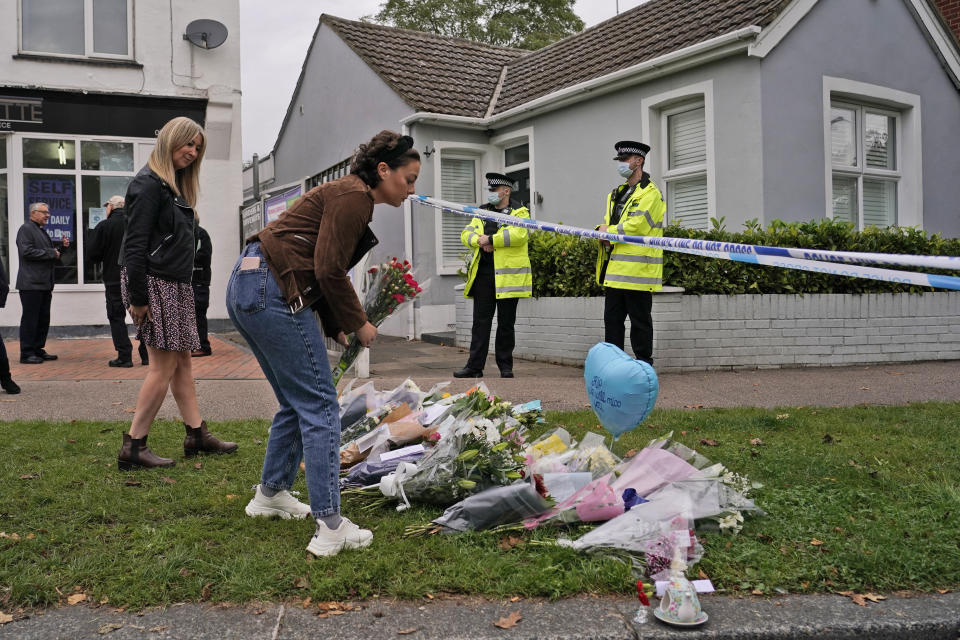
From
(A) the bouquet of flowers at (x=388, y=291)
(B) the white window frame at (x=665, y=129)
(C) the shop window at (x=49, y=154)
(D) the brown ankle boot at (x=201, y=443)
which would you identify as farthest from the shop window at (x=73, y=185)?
(A) the bouquet of flowers at (x=388, y=291)

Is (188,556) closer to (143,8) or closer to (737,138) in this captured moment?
(737,138)

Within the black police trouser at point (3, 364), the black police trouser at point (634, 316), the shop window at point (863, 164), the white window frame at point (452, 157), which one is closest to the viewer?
the black police trouser at point (3, 364)

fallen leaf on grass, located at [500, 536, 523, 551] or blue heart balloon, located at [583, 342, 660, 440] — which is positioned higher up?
blue heart balloon, located at [583, 342, 660, 440]

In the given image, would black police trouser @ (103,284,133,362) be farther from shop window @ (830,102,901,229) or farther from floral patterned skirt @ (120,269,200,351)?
shop window @ (830,102,901,229)

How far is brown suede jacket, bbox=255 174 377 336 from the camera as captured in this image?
3.19 meters

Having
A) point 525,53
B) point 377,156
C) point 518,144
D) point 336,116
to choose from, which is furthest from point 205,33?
point 377,156

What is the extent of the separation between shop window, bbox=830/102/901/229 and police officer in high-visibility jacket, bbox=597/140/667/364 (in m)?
4.17

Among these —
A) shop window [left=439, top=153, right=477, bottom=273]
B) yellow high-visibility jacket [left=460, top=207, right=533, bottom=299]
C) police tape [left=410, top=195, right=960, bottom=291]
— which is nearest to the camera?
police tape [left=410, top=195, right=960, bottom=291]

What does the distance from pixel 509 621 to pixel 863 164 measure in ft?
34.1

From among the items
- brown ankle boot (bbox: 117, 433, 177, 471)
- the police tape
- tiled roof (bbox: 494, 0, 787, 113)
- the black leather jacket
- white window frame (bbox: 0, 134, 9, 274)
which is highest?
tiled roof (bbox: 494, 0, 787, 113)

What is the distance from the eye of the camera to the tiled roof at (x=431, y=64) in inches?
538

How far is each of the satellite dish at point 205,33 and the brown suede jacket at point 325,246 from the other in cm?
1268

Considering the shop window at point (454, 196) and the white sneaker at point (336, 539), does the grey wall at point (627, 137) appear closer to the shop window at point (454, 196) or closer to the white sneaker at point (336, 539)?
the shop window at point (454, 196)

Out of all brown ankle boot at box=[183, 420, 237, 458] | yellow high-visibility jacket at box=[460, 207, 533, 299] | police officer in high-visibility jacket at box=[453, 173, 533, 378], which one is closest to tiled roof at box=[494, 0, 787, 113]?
police officer in high-visibility jacket at box=[453, 173, 533, 378]
